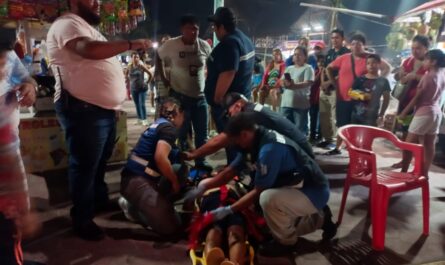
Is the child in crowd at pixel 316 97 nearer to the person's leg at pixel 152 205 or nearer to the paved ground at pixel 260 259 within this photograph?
the paved ground at pixel 260 259

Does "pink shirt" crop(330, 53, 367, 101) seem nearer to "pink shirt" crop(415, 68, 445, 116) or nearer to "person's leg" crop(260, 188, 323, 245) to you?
"pink shirt" crop(415, 68, 445, 116)

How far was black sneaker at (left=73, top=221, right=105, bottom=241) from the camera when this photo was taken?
8.96ft

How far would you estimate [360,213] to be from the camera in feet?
11.2

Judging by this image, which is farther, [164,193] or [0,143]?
[164,193]

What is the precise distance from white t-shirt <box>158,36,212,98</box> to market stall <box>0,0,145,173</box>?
1.01m

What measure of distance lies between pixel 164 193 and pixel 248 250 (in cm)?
89

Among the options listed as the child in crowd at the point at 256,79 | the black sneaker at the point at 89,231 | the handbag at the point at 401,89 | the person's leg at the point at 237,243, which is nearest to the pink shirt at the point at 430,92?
the handbag at the point at 401,89

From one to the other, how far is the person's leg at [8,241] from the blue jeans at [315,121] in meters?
5.15

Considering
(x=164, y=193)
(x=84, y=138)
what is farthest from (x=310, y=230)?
(x=84, y=138)

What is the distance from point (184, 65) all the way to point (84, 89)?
69.0 inches

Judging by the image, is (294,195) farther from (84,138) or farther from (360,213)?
(84,138)

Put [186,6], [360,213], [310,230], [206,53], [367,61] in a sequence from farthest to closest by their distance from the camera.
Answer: [186,6], [367,61], [206,53], [360,213], [310,230]

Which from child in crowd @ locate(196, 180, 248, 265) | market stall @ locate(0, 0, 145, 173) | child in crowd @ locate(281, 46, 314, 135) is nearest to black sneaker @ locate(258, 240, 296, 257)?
child in crowd @ locate(196, 180, 248, 265)

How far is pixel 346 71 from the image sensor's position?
16.0 ft
